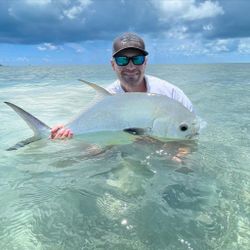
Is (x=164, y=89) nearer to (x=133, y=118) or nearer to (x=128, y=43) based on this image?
(x=128, y=43)

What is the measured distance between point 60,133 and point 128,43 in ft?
3.88

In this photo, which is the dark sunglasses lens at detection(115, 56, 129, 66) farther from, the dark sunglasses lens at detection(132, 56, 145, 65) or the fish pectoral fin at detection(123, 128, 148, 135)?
the fish pectoral fin at detection(123, 128, 148, 135)

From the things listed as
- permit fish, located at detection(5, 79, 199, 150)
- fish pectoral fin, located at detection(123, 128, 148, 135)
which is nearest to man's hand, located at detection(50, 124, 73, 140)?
permit fish, located at detection(5, 79, 199, 150)

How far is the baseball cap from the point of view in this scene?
371 cm

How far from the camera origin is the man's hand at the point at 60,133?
3.19 meters

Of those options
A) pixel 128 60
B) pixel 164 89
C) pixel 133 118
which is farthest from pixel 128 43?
pixel 133 118

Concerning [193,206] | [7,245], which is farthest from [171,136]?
[7,245]

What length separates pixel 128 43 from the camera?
3.71 metres

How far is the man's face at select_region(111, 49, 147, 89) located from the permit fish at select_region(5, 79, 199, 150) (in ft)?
2.27

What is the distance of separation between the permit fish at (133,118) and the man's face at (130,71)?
0.69 meters

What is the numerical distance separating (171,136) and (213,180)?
0.78 meters

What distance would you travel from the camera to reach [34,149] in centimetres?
491

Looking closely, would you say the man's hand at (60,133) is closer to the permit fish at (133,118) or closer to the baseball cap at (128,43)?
the permit fish at (133,118)

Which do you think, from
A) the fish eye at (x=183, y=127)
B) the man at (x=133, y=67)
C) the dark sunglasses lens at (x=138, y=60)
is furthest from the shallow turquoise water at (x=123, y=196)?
the dark sunglasses lens at (x=138, y=60)
